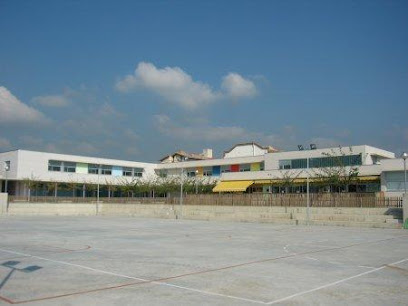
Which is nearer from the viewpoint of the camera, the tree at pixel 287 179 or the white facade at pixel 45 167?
the tree at pixel 287 179

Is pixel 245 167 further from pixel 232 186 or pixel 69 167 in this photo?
pixel 69 167

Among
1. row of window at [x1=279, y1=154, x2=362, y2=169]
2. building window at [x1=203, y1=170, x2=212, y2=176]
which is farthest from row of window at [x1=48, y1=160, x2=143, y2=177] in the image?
row of window at [x1=279, y1=154, x2=362, y2=169]

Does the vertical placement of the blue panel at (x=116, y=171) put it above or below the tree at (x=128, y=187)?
above

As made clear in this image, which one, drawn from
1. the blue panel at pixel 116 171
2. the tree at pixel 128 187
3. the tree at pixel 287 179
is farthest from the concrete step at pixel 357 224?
the blue panel at pixel 116 171

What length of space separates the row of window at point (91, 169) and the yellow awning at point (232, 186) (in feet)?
66.8

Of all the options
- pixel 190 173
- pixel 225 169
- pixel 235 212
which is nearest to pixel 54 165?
pixel 190 173

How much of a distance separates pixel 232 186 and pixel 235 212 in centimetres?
2127

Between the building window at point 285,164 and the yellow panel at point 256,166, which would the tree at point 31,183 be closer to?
the yellow panel at point 256,166

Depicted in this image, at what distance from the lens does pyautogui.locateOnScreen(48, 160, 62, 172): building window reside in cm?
7400

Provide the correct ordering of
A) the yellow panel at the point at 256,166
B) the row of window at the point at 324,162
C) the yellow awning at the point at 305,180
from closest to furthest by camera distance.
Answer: the yellow awning at the point at 305,180, the row of window at the point at 324,162, the yellow panel at the point at 256,166

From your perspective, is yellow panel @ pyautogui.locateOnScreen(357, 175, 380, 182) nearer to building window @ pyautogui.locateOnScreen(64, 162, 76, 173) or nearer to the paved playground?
the paved playground

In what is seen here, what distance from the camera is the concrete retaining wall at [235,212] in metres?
35.7

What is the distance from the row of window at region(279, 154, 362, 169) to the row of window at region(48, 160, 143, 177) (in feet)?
101

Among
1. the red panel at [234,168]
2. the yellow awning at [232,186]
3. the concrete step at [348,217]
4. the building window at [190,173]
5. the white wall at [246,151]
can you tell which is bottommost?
the concrete step at [348,217]
